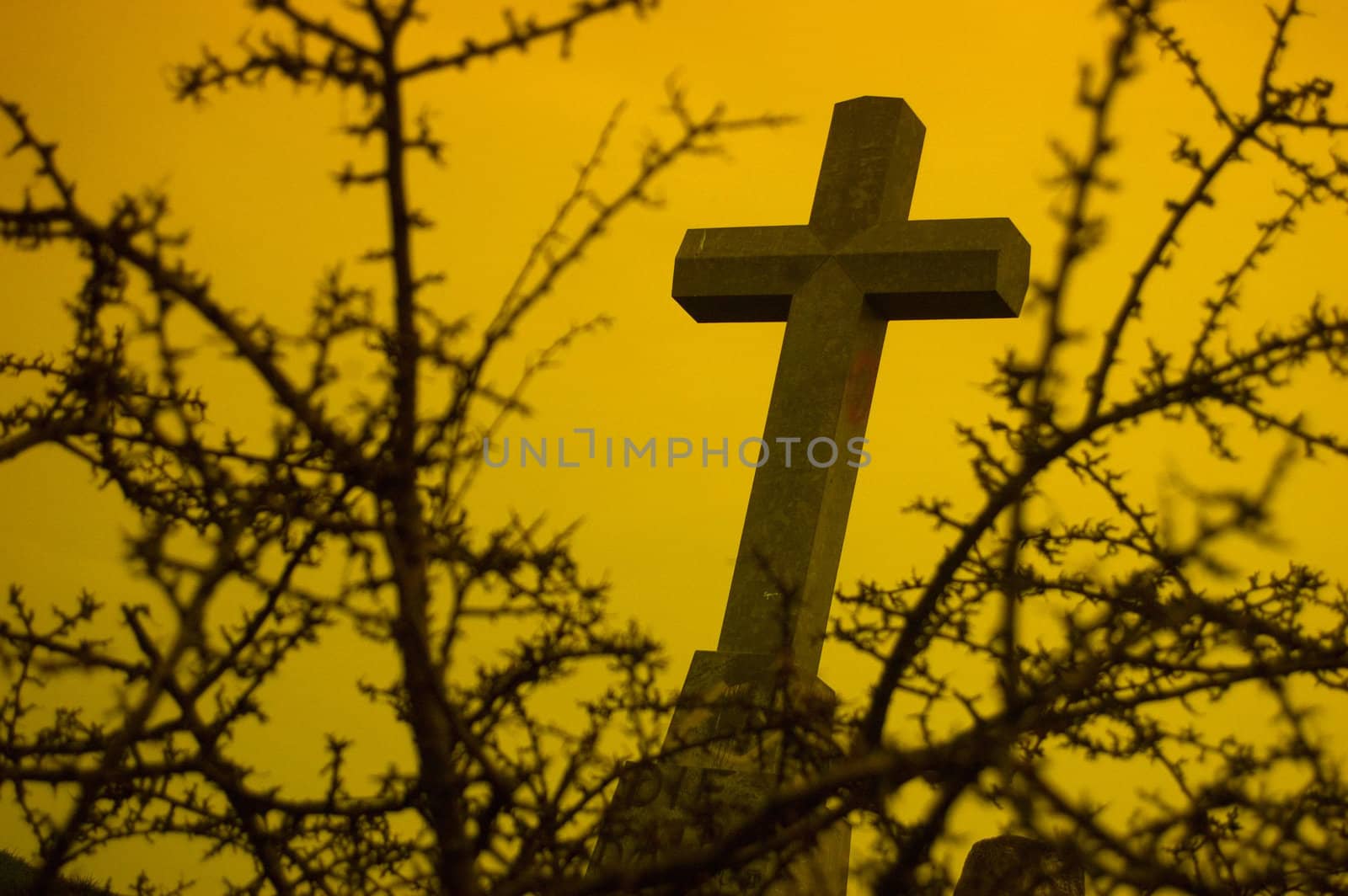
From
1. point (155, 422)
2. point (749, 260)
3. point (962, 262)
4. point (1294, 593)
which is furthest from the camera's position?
point (749, 260)

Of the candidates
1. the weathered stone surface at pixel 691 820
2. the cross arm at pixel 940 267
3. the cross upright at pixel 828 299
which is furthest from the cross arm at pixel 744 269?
the weathered stone surface at pixel 691 820

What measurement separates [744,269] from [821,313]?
489mm

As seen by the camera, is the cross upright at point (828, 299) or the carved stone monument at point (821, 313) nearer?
the carved stone monument at point (821, 313)

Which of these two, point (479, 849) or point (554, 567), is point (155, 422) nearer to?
point (554, 567)

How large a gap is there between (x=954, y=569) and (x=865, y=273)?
15.8 feet

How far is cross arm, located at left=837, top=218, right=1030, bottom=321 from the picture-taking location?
6922 mm

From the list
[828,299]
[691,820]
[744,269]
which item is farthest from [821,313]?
[691,820]

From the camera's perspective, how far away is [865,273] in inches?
278

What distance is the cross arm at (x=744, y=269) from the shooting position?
7.29m

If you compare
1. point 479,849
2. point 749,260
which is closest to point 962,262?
point 749,260

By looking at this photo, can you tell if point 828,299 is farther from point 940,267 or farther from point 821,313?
point 940,267

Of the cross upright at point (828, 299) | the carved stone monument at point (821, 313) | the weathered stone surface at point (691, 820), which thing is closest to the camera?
the weathered stone surface at point (691, 820)

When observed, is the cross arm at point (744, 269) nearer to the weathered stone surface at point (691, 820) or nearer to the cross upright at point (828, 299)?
the cross upright at point (828, 299)

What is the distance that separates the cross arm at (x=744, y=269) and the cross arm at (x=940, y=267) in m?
0.23
